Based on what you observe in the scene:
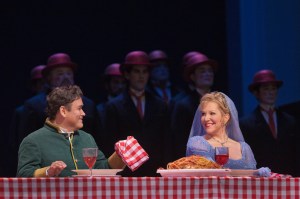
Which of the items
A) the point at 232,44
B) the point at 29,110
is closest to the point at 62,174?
the point at 29,110

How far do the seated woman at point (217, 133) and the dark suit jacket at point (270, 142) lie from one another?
223 cm

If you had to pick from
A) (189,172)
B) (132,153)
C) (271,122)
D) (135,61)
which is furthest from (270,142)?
(189,172)

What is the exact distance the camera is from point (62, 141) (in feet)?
14.2

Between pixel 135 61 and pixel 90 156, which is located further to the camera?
pixel 135 61

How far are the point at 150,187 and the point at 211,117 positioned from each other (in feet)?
4.40

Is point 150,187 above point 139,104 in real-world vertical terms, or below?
below

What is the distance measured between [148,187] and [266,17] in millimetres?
5561

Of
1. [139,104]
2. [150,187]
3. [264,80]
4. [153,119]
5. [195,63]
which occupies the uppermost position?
[195,63]

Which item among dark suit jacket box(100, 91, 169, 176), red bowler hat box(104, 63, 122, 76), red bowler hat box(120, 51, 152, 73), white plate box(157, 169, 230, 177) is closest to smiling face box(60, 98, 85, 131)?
white plate box(157, 169, 230, 177)

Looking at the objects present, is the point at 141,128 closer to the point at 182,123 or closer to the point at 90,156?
the point at 182,123

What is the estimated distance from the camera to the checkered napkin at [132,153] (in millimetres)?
3646

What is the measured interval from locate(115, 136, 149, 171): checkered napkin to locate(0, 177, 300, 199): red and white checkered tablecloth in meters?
0.31

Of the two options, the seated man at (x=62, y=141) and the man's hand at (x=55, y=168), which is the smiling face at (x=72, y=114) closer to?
the seated man at (x=62, y=141)

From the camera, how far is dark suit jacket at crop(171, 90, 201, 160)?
6.89 meters
